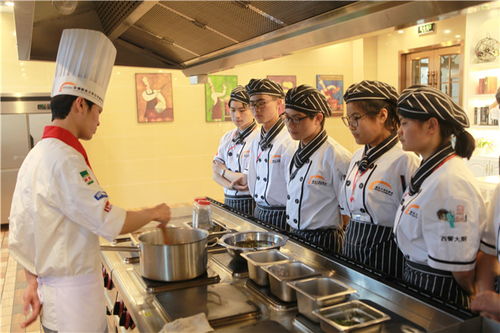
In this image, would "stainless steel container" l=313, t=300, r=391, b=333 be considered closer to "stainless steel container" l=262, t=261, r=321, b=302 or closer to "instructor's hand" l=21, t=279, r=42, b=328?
"stainless steel container" l=262, t=261, r=321, b=302

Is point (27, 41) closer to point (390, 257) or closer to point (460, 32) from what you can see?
point (390, 257)

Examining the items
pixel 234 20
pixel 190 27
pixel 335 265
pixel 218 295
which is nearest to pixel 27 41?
pixel 190 27

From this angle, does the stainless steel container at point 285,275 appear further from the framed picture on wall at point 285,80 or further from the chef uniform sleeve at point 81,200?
the framed picture on wall at point 285,80

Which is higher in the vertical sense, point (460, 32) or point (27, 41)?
point (460, 32)

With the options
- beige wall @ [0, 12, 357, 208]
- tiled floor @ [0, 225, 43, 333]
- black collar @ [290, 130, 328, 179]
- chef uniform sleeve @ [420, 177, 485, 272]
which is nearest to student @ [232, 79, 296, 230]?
black collar @ [290, 130, 328, 179]

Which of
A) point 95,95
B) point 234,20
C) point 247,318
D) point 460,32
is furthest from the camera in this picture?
point 460,32

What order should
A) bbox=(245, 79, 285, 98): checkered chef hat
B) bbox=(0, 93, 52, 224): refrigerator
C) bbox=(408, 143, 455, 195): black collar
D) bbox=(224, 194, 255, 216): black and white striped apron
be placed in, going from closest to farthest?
bbox=(408, 143, 455, 195): black collar, bbox=(245, 79, 285, 98): checkered chef hat, bbox=(224, 194, 255, 216): black and white striped apron, bbox=(0, 93, 52, 224): refrigerator

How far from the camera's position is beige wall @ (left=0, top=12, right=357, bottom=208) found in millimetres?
5500

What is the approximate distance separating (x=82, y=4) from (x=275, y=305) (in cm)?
136

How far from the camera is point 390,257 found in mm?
1677

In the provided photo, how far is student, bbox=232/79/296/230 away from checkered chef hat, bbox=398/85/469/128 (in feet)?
3.31

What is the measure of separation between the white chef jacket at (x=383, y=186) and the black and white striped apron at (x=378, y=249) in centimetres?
3

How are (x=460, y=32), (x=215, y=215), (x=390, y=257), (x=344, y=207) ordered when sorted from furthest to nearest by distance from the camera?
(x=460, y=32) < (x=215, y=215) < (x=344, y=207) < (x=390, y=257)

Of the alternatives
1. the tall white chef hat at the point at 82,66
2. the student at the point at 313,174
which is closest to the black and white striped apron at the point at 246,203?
the student at the point at 313,174
